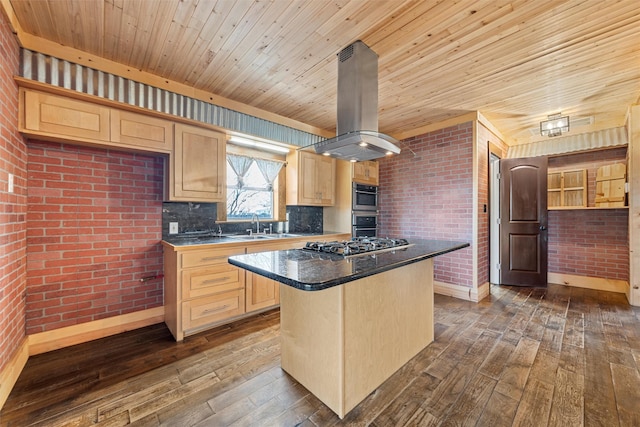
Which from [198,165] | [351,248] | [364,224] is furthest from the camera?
[364,224]

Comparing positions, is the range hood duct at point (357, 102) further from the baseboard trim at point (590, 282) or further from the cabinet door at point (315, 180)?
the baseboard trim at point (590, 282)

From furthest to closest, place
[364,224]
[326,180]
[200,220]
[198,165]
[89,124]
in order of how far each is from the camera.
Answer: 1. [364,224]
2. [326,180]
3. [200,220]
4. [198,165]
5. [89,124]

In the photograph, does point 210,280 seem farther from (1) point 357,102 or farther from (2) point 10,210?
(1) point 357,102

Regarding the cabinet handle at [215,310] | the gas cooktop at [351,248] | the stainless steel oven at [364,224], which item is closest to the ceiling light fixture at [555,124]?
the stainless steel oven at [364,224]

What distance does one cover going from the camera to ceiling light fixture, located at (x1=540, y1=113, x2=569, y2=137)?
3.31 meters

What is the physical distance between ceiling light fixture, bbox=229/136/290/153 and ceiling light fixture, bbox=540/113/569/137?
3464mm

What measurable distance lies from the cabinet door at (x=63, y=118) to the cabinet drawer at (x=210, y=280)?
1401 millimetres

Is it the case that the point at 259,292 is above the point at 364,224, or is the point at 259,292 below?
below

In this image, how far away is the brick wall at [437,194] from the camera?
11.7 ft

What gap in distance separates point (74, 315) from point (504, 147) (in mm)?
6191

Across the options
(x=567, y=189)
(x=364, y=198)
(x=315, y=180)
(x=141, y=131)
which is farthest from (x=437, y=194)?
(x=141, y=131)

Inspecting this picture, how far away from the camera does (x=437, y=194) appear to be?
3848 mm

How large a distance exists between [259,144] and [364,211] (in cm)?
187

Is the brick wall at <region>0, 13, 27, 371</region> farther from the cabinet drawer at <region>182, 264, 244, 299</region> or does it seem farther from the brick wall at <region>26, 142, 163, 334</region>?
the cabinet drawer at <region>182, 264, 244, 299</region>
